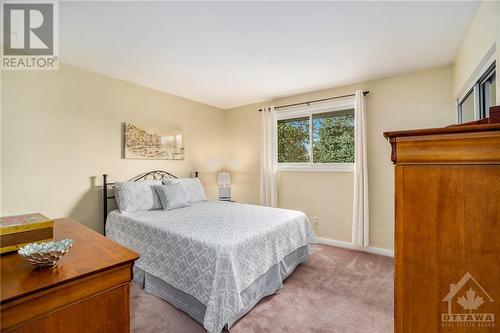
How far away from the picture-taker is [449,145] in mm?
746

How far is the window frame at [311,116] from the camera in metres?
3.59

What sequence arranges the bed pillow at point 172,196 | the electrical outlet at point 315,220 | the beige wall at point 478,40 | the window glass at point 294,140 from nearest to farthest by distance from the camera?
the beige wall at point 478,40 → the bed pillow at point 172,196 → the electrical outlet at point 315,220 → the window glass at point 294,140

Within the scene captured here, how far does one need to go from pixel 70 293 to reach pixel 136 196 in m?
2.30

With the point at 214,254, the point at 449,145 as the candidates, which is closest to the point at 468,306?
the point at 449,145

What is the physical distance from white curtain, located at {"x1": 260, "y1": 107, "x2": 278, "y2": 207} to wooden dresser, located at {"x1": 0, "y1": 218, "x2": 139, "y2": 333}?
10.8 ft

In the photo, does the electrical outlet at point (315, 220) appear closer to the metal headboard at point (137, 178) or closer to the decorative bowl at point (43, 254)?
the metal headboard at point (137, 178)

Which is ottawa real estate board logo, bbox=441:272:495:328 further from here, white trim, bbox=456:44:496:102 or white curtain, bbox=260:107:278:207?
white curtain, bbox=260:107:278:207

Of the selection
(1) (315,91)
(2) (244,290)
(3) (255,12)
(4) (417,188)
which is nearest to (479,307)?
(4) (417,188)

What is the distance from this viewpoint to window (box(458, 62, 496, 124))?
1790mm

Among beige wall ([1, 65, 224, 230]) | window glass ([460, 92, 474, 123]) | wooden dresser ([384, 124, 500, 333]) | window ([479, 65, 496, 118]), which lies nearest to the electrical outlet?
window glass ([460, 92, 474, 123])

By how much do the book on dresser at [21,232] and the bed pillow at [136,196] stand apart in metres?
1.65

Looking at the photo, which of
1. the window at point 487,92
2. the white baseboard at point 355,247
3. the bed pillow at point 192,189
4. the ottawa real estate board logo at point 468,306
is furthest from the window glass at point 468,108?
the bed pillow at point 192,189

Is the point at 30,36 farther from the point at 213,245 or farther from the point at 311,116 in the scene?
the point at 311,116

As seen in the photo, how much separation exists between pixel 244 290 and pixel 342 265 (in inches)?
63.8
